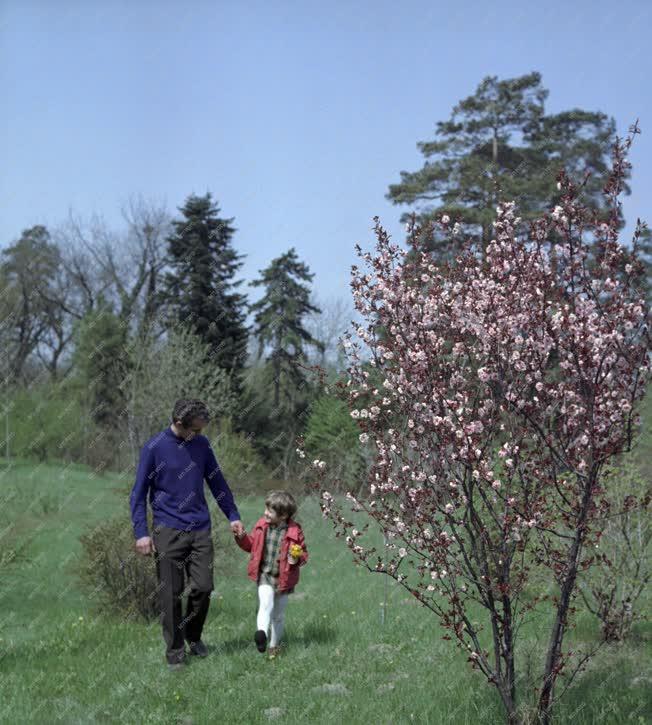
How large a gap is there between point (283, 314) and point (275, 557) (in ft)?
115

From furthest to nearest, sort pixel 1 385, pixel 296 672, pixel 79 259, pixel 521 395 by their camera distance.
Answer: pixel 79 259
pixel 1 385
pixel 296 672
pixel 521 395

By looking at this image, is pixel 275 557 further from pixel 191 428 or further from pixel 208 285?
pixel 208 285

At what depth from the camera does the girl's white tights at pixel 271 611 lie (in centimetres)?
739

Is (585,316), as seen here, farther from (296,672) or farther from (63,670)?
(63,670)

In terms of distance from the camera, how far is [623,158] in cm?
462

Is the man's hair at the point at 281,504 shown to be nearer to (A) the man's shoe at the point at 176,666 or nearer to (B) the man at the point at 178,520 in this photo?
(B) the man at the point at 178,520

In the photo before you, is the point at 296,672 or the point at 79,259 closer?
the point at 296,672

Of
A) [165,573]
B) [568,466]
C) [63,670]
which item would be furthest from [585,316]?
[63,670]

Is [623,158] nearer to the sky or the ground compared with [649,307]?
nearer to the sky

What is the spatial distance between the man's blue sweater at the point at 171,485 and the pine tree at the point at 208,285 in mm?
28828

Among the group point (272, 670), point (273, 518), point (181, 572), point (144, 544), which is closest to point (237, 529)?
point (273, 518)

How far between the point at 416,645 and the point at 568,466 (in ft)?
11.9

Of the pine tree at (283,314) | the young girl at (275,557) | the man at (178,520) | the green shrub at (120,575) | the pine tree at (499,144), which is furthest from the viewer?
the pine tree at (283,314)

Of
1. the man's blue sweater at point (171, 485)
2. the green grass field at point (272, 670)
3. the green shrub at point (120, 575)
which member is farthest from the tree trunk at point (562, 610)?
the green shrub at point (120, 575)
